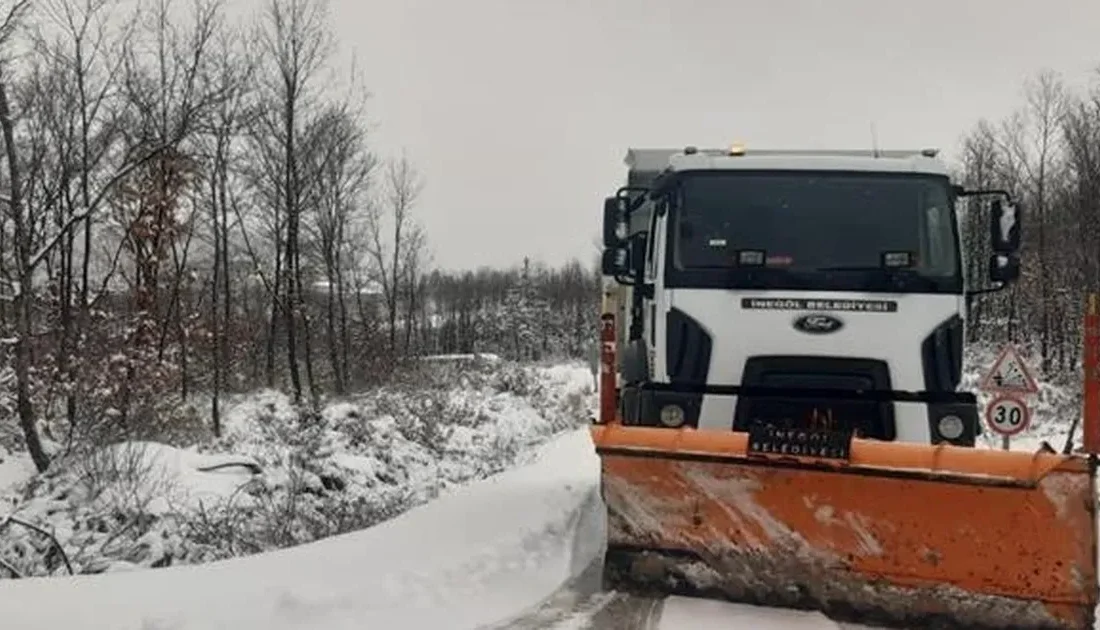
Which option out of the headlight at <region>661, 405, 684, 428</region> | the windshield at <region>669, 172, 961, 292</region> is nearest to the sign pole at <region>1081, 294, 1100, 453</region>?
the windshield at <region>669, 172, 961, 292</region>

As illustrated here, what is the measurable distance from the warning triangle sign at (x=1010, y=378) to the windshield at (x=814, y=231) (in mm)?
5958

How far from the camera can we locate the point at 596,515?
7.78m

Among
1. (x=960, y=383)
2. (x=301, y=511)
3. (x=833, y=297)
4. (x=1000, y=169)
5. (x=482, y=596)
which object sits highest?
(x=1000, y=169)

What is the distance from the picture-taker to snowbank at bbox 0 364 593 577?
9.79 meters

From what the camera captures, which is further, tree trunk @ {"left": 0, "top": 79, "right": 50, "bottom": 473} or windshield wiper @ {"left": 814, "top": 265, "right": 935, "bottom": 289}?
tree trunk @ {"left": 0, "top": 79, "right": 50, "bottom": 473}

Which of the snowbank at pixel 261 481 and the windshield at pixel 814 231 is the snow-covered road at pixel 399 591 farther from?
the snowbank at pixel 261 481

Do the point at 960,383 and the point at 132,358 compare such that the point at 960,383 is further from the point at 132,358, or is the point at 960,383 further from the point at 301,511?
the point at 132,358

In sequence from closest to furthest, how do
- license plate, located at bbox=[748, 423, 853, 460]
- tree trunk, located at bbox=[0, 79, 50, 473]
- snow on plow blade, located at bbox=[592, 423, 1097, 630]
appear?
snow on plow blade, located at bbox=[592, 423, 1097, 630] → license plate, located at bbox=[748, 423, 853, 460] → tree trunk, located at bbox=[0, 79, 50, 473]

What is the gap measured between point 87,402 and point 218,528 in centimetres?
614

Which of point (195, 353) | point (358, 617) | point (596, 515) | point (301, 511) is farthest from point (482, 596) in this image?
point (195, 353)

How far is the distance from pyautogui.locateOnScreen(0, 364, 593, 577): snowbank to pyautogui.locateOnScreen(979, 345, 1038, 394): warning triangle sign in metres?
7.01

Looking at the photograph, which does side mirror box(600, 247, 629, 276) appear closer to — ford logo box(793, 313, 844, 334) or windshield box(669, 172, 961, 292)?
windshield box(669, 172, 961, 292)

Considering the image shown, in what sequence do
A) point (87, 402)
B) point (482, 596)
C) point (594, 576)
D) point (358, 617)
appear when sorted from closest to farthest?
point (358, 617) → point (482, 596) → point (594, 576) → point (87, 402)

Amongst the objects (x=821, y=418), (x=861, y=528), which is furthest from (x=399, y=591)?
(x=821, y=418)
